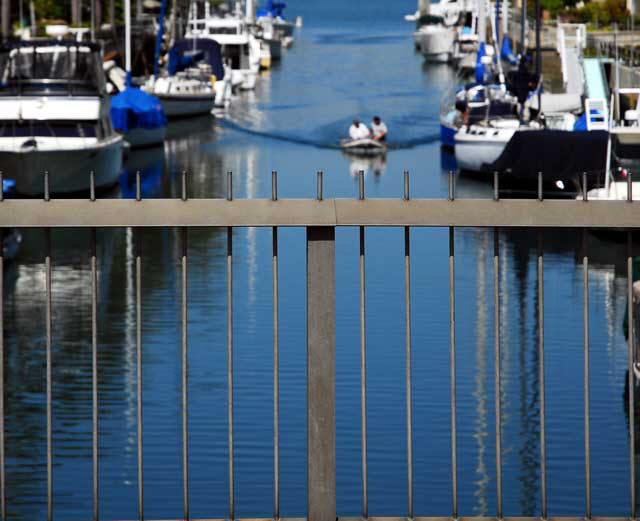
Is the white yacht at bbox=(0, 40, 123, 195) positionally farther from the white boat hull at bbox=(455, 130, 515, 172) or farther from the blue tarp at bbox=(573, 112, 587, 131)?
the blue tarp at bbox=(573, 112, 587, 131)

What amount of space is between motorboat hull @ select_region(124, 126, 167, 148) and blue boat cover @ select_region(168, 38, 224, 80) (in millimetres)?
15495

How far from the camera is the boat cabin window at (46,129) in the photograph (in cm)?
3612

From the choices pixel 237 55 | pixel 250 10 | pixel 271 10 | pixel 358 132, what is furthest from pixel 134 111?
pixel 271 10

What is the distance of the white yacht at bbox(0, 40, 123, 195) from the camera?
35.4 meters

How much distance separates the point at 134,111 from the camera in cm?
4866

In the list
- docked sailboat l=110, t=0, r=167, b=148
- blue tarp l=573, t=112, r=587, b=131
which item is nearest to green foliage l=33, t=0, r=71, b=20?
docked sailboat l=110, t=0, r=167, b=148

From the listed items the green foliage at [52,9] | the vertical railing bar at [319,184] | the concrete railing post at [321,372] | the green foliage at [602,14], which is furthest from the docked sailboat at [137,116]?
the vertical railing bar at [319,184]

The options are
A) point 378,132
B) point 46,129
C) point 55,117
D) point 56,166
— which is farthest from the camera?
point 378,132

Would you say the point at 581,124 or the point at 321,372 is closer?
the point at 321,372

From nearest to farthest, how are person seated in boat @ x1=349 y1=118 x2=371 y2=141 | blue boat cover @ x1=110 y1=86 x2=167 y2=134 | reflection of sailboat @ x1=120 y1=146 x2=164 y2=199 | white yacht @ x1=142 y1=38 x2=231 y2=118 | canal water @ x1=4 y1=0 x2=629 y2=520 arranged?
1. canal water @ x1=4 y1=0 x2=629 y2=520
2. reflection of sailboat @ x1=120 y1=146 x2=164 y2=199
3. blue boat cover @ x1=110 y1=86 x2=167 y2=134
4. person seated in boat @ x1=349 y1=118 x2=371 y2=141
5. white yacht @ x1=142 y1=38 x2=231 y2=118

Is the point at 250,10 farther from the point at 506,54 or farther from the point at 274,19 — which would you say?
the point at 506,54

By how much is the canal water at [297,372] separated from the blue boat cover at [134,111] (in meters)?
7.10

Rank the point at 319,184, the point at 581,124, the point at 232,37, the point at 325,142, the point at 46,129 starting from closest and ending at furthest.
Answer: the point at 319,184
the point at 46,129
the point at 581,124
the point at 325,142
the point at 232,37

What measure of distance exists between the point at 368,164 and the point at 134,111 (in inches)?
313
